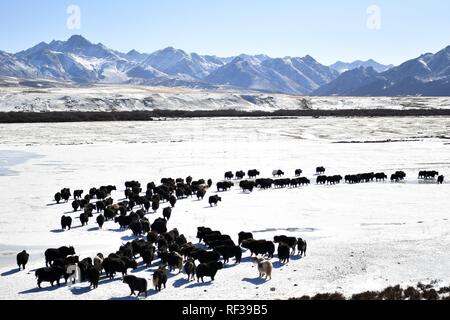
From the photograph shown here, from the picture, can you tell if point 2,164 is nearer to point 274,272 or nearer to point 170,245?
point 170,245

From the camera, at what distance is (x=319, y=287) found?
14.6m

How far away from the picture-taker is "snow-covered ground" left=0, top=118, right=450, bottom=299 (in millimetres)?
15195

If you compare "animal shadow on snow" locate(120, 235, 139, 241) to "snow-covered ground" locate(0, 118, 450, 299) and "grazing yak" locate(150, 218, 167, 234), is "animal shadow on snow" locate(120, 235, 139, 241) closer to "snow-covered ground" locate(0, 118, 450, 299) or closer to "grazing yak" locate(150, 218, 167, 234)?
"snow-covered ground" locate(0, 118, 450, 299)

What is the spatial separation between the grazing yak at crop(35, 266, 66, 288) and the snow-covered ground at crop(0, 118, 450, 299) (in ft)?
0.88

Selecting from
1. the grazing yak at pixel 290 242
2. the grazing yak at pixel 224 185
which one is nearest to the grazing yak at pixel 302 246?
the grazing yak at pixel 290 242

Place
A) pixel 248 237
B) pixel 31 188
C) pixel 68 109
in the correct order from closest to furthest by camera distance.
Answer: pixel 248 237 < pixel 31 188 < pixel 68 109

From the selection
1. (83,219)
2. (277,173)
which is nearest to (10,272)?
(83,219)

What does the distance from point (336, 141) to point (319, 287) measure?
176ft

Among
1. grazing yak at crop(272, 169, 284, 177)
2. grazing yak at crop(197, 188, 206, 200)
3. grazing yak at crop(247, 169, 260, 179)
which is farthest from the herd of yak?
grazing yak at crop(272, 169, 284, 177)

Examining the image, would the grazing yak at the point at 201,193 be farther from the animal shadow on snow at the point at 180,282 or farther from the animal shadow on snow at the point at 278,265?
the animal shadow on snow at the point at 180,282

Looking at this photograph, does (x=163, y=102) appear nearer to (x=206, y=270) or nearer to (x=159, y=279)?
(x=206, y=270)

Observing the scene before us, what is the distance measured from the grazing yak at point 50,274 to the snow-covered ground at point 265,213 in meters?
0.27
